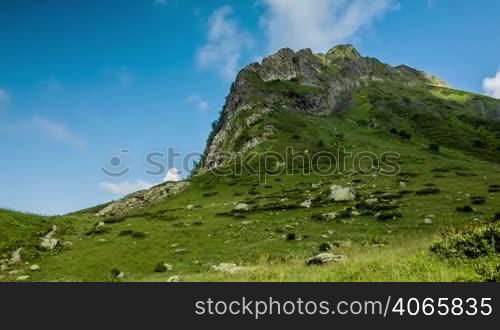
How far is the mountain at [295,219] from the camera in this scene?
16.2 meters

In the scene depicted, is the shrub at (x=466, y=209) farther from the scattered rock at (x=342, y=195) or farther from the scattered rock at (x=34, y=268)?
the scattered rock at (x=34, y=268)

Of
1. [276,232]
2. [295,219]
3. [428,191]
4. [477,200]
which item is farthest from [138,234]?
[477,200]

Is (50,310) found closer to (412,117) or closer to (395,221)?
(395,221)

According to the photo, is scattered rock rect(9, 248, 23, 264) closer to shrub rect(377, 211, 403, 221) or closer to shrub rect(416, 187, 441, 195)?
shrub rect(377, 211, 403, 221)

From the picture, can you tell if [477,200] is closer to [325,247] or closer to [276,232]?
[276,232]

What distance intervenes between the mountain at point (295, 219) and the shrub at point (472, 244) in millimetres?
50

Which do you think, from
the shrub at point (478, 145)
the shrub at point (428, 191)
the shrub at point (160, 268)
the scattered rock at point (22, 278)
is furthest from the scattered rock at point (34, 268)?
the shrub at point (478, 145)

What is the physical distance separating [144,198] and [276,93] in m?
73.0

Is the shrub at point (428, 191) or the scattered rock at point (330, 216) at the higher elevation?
the shrub at point (428, 191)

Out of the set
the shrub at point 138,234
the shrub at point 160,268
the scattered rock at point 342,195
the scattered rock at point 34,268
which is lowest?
the scattered rock at point 34,268

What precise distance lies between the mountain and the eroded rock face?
0.76 ft

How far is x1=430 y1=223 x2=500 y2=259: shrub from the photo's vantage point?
15.3m

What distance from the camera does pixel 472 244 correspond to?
15.8 meters

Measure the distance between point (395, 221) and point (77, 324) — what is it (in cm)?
2862
